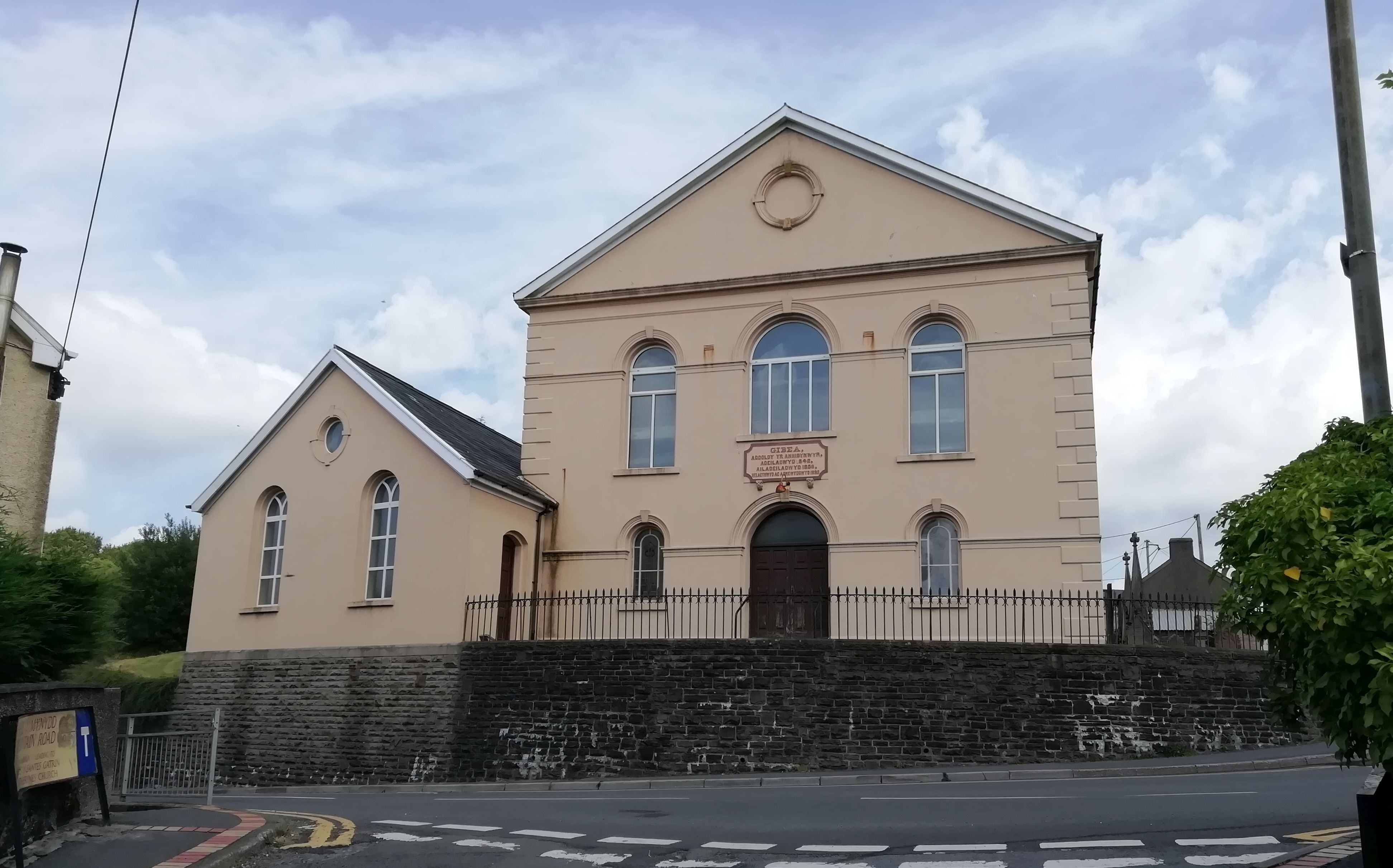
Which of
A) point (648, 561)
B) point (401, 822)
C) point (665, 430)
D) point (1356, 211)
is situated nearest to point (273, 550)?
point (648, 561)

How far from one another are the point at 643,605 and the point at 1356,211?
1585 cm

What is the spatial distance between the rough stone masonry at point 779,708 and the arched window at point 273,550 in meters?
3.87

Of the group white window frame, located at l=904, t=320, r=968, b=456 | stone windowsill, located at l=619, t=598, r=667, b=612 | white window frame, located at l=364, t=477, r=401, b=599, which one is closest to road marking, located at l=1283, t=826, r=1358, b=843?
white window frame, located at l=904, t=320, r=968, b=456

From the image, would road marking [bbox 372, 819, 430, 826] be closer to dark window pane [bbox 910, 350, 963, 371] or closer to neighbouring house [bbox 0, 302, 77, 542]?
dark window pane [bbox 910, 350, 963, 371]

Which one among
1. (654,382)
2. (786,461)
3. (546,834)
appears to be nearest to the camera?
(546,834)

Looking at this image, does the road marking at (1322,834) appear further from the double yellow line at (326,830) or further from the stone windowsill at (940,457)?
the stone windowsill at (940,457)

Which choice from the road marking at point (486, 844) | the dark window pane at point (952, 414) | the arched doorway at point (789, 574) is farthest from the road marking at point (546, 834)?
the dark window pane at point (952, 414)

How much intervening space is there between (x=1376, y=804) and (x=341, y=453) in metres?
19.5

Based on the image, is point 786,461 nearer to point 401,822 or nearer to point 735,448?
point 735,448

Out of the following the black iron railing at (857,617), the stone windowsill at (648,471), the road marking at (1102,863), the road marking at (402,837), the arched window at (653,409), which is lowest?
the road marking at (402,837)

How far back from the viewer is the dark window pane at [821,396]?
22.4 m

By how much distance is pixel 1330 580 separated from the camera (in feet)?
19.7

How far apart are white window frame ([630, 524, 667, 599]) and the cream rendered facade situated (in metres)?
0.15

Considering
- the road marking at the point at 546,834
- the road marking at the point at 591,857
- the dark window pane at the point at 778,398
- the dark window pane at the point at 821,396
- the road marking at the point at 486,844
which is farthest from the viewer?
the dark window pane at the point at 778,398
